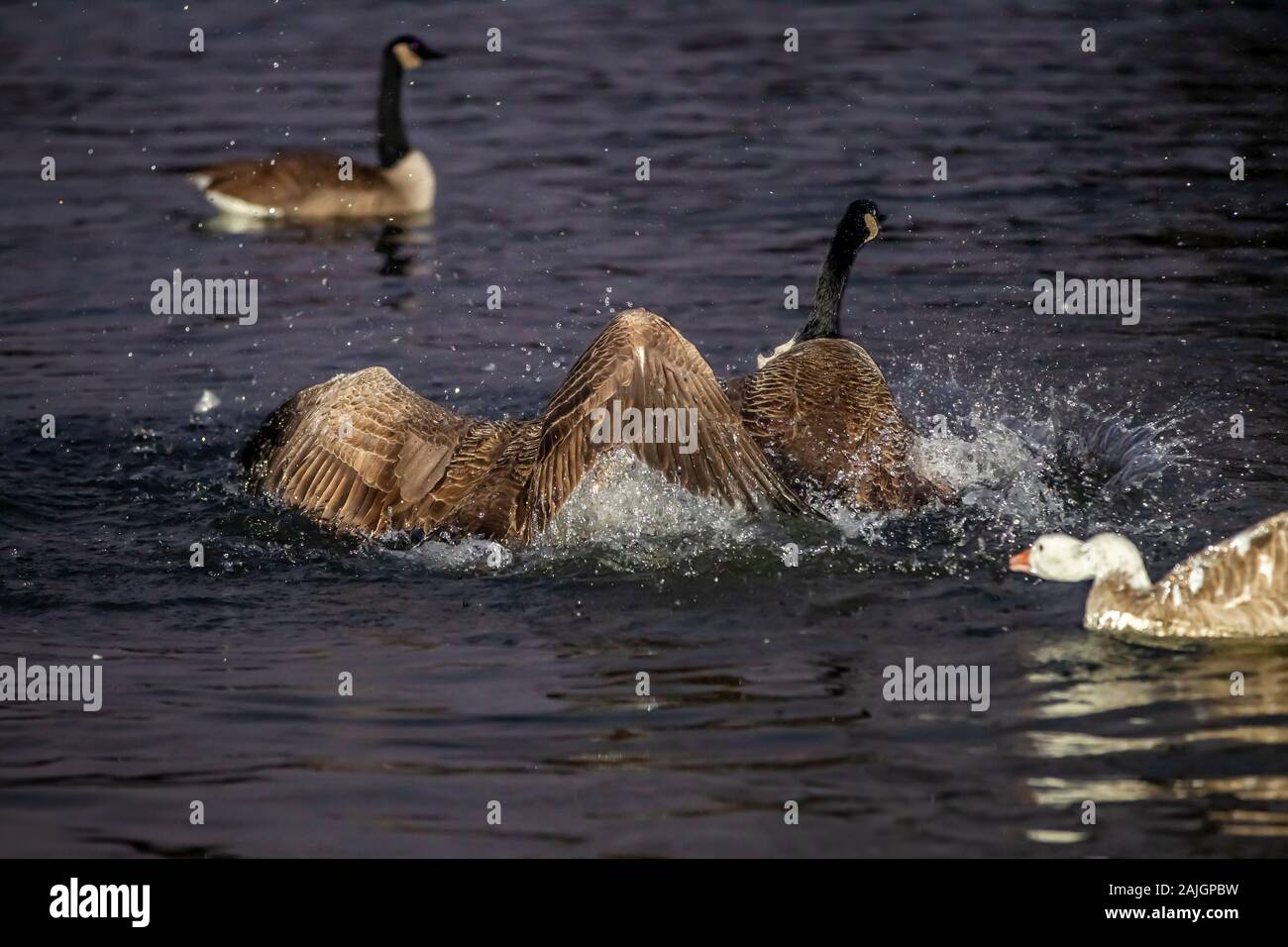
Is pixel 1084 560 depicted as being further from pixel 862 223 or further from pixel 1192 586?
pixel 862 223

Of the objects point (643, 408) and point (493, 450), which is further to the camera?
point (493, 450)

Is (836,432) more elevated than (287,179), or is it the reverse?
(287,179)

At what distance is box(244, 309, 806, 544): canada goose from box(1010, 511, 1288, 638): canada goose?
1.44 metres

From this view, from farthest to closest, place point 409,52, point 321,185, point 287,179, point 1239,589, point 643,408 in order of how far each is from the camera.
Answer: point 409,52, point 321,185, point 287,179, point 643,408, point 1239,589

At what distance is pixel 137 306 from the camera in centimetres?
1395

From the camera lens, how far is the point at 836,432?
9.36 meters

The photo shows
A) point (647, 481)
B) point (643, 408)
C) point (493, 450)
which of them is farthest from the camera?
point (493, 450)

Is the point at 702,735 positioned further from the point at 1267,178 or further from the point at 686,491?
the point at 1267,178

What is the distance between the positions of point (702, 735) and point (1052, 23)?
55.3 feet

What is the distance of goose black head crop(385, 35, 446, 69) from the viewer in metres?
17.4

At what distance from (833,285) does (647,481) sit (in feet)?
11.3

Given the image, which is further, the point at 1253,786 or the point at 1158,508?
the point at 1158,508

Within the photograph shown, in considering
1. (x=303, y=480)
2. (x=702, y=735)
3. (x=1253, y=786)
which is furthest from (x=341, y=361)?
(x=1253, y=786)

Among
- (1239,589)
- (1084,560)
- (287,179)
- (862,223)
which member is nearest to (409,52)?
(287,179)
